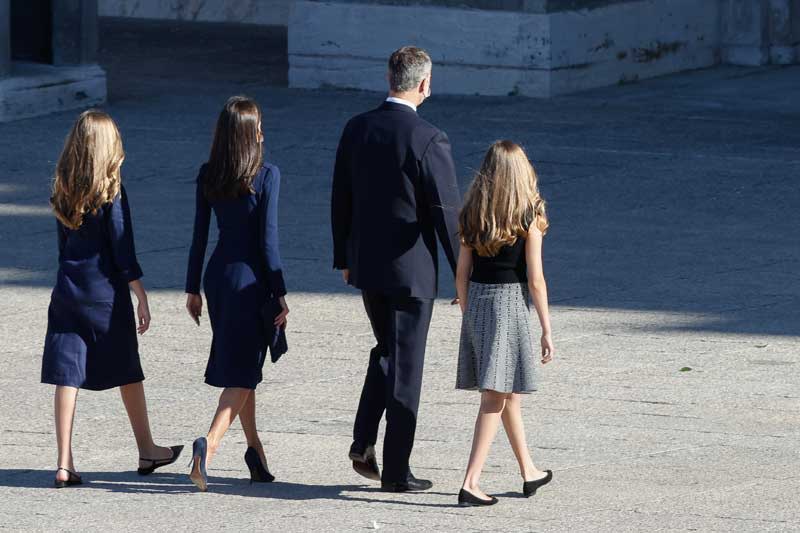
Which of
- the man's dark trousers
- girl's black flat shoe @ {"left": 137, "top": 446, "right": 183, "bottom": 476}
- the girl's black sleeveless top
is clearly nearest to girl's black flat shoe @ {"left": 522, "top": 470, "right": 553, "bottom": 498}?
the man's dark trousers

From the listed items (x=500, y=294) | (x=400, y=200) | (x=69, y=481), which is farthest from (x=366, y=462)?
(x=69, y=481)

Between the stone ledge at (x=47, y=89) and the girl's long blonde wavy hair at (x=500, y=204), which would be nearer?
the girl's long blonde wavy hair at (x=500, y=204)

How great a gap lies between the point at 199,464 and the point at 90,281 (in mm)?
853

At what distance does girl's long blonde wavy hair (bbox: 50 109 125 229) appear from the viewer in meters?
6.44

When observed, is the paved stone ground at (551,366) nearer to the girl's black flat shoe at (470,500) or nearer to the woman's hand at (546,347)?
the girl's black flat shoe at (470,500)

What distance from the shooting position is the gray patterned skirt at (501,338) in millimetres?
6184

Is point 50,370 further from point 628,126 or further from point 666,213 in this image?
point 628,126

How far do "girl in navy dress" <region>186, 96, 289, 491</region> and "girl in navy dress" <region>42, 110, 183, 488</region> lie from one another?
0.97 feet

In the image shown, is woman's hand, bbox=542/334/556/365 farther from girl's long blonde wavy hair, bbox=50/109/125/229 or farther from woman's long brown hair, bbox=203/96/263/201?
girl's long blonde wavy hair, bbox=50/109/125/229

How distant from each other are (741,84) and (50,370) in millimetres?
15828

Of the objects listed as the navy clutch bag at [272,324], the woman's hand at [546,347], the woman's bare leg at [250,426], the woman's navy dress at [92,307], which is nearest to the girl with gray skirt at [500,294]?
the woman's hand at [546,347]

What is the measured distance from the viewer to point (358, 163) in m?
6.46

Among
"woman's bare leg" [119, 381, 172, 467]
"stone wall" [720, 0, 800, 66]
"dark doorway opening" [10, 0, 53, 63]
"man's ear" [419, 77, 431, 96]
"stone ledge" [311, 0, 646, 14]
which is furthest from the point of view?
"stone wall" [720, 0, 800, 66]

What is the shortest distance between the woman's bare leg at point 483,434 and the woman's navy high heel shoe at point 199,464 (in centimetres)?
94
